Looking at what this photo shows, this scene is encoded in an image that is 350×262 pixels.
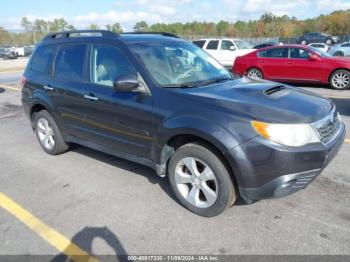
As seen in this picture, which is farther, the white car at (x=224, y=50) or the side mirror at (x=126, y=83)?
the white car at (x=224, y=50)

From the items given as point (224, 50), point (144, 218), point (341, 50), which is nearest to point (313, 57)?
point (224, 50)

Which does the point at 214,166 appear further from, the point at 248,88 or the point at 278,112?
the point at 248,88

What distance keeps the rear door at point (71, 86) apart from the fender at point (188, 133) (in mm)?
1363

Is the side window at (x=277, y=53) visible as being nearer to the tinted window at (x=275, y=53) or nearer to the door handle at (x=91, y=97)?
the tinted window at (x=275, y=53)

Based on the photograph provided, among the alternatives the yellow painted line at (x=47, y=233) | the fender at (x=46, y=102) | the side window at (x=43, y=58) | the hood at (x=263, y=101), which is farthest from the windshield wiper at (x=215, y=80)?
the side window at (x=43, y=58)

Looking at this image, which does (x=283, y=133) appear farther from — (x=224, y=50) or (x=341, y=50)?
(x=341, y=50)

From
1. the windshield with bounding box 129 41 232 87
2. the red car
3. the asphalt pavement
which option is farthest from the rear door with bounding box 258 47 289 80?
the windshield with bounding box 129 41 232 87

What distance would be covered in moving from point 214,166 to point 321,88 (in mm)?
9295

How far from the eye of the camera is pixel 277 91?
3.68 m

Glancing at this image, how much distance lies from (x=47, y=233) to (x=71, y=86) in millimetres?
2024

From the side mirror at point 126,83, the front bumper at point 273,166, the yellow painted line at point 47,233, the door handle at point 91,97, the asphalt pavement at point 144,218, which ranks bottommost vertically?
the yellow painted line at point 47,233

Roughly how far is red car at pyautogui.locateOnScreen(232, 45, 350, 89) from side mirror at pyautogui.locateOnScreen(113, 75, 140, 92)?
24.2 ft

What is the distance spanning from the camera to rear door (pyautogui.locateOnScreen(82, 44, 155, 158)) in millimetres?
3697

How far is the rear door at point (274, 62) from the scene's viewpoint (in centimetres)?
1156
